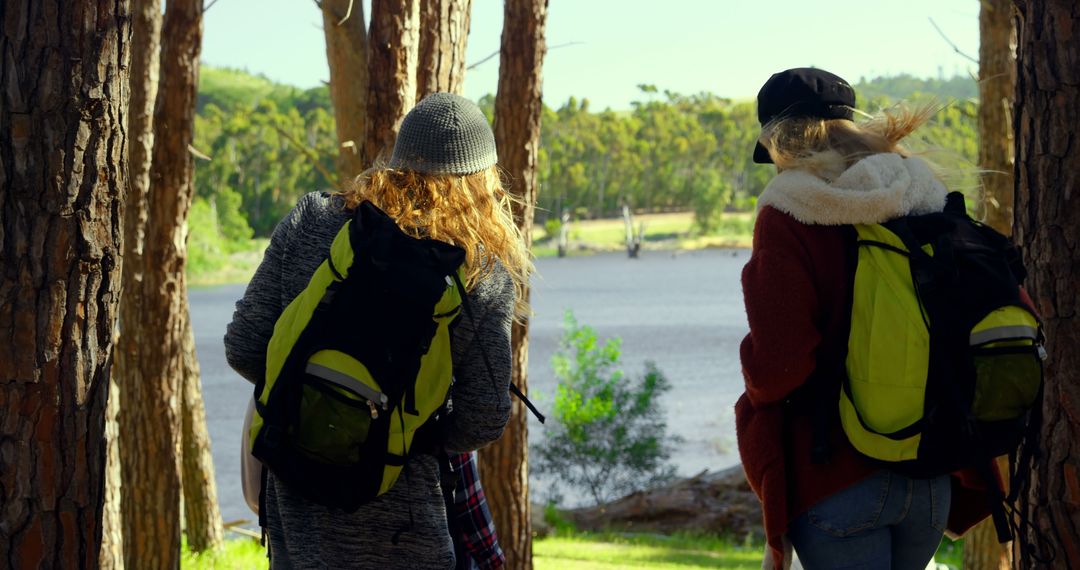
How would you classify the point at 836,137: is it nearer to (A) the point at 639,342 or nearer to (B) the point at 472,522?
(B) the point at 472,522

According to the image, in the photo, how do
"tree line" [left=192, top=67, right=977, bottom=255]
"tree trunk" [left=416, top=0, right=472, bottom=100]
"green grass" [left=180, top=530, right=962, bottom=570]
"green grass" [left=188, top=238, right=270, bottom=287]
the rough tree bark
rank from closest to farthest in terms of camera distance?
"tree trunk" [left=416, top=0, right=472, bottom=100] < the rough tree bark < "green grass" [left=180, top=530, right=962, bottom=570] < "green grass" [left=188, top=238, right=270, bottom=287] < "tree line" [left=192, top=67, right=977, bottom=255]

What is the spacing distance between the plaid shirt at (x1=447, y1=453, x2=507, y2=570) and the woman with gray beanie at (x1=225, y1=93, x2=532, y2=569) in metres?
0.11

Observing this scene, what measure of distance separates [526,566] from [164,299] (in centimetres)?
220

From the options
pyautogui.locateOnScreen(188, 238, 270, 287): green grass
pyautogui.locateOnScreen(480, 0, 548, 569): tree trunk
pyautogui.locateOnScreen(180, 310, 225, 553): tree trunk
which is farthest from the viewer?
pyautogui.locateOnScreen(188, 238, 270, 287): green grass

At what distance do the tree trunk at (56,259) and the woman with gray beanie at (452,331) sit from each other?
300 mm

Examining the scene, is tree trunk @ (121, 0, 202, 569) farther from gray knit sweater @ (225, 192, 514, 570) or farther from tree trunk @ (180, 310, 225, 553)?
gray knit sweater @ (225, 192, 514, 570)

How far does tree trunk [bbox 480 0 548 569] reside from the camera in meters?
4.95

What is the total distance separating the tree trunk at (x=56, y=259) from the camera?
7.06 feet

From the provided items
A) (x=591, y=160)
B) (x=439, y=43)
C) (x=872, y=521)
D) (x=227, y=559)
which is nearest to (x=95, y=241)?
(x=872, y=521)

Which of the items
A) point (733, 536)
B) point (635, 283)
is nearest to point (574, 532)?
point (733, 536)

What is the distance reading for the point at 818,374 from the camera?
91.3 inches

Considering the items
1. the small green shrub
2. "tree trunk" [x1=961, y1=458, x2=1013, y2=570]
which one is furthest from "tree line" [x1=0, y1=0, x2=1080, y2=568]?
the small green shrub

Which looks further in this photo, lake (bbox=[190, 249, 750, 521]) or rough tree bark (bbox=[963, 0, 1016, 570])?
lake (bbox=[190, 249, 750, 521])

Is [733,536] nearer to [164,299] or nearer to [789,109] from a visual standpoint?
[164,299]
